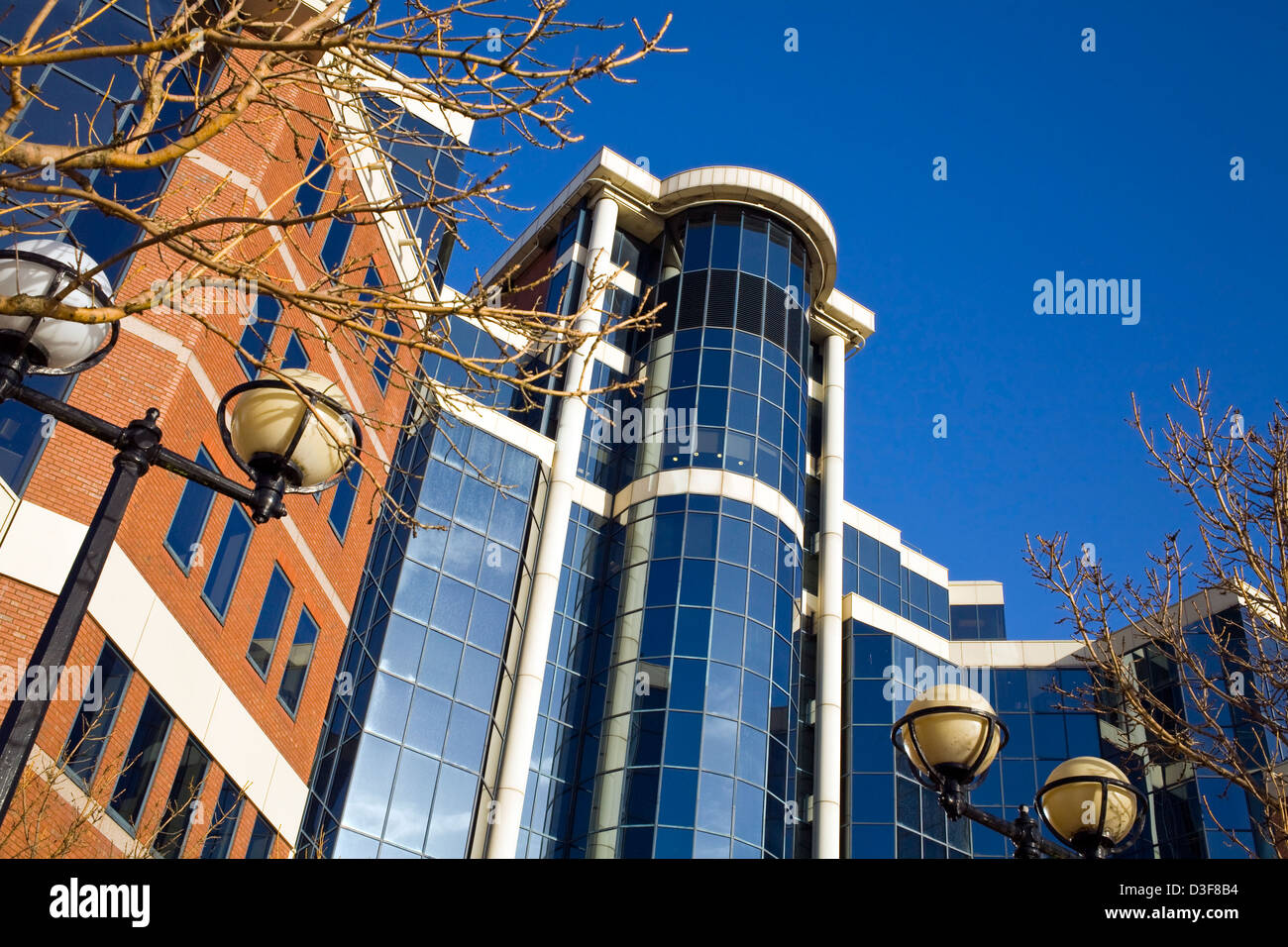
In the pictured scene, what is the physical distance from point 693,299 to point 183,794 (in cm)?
2398

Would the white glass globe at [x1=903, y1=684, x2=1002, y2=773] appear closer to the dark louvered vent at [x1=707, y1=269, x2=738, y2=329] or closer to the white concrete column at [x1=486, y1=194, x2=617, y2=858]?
the white concrete column at [x1=486, y1=194, x2=617, y2=858]

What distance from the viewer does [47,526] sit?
1409 centimetres

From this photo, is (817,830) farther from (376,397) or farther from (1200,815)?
(376,397)

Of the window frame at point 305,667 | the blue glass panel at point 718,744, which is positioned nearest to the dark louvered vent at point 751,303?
the blue glass panel at point 718,744

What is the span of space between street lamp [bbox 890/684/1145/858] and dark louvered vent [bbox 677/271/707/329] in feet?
Result: 94.1

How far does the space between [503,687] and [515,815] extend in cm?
317

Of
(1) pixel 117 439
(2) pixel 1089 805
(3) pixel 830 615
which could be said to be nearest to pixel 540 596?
(3) pixel 830 615

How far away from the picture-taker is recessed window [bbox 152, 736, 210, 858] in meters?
15.6

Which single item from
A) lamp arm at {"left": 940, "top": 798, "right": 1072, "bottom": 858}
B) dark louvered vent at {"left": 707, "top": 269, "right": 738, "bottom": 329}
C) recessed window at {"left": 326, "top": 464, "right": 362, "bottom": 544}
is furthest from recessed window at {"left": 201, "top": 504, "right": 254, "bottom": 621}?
dark louvered vent at {"left": 707, "top": 269, "right": 738, "bottom": 329}

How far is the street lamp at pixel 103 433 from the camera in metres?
4.57

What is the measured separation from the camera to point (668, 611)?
30.9 meters
